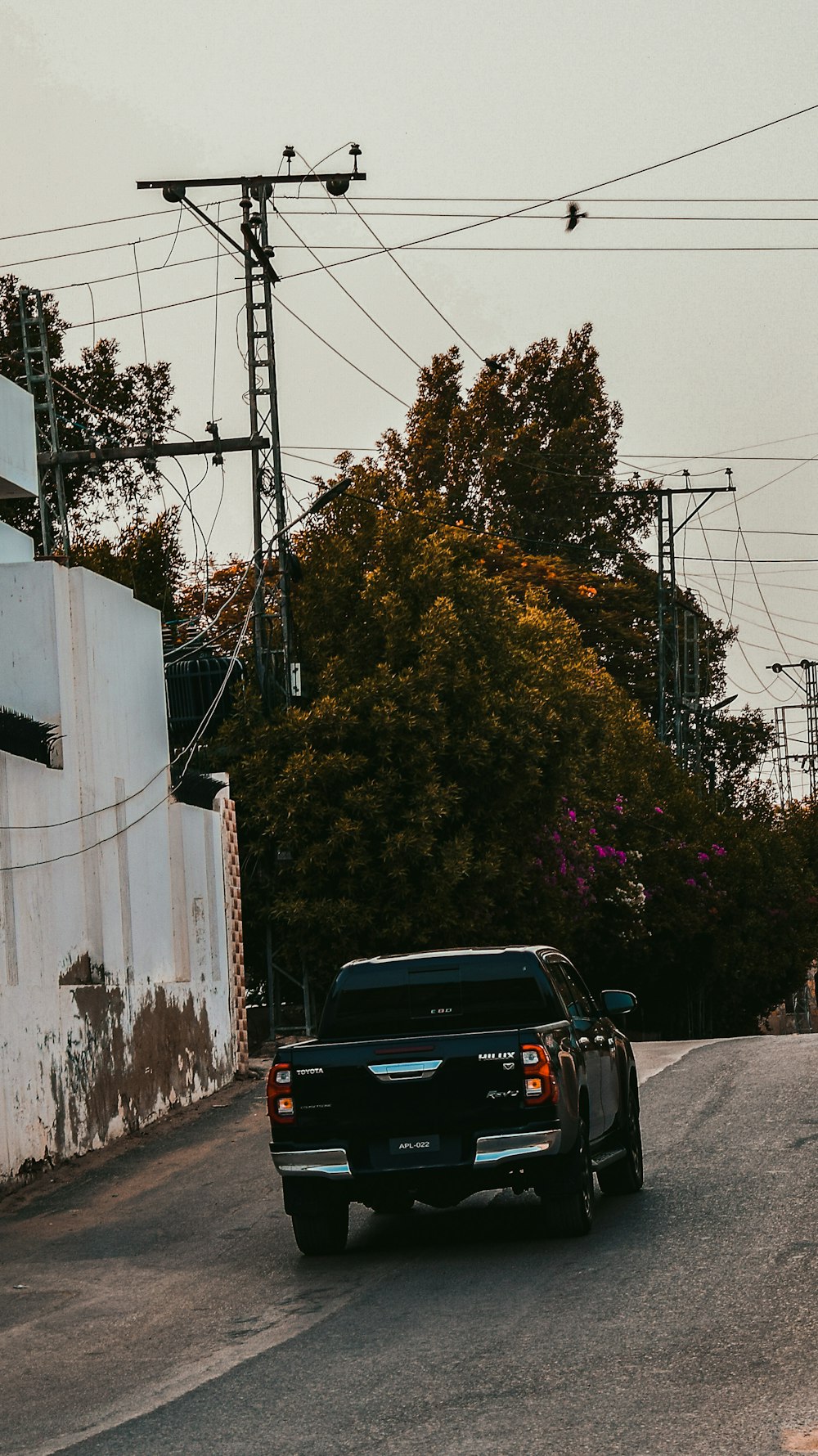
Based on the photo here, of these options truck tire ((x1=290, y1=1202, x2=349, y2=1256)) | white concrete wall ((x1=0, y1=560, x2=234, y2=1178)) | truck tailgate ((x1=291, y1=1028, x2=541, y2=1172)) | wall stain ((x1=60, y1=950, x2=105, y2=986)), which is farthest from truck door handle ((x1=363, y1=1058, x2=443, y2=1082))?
wall stain ((x1=60, y1=950, x2=105, y2=986))

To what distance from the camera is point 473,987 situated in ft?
39.9

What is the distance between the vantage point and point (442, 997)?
12.2m

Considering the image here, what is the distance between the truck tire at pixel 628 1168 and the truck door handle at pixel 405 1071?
2.25 m

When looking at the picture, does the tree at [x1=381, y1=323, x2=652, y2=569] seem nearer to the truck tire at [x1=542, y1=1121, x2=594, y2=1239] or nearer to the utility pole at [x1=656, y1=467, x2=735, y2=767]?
the utility pole at [x1=656, y1=467, x2=735, y2=767]

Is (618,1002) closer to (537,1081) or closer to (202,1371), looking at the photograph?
(537,1081)

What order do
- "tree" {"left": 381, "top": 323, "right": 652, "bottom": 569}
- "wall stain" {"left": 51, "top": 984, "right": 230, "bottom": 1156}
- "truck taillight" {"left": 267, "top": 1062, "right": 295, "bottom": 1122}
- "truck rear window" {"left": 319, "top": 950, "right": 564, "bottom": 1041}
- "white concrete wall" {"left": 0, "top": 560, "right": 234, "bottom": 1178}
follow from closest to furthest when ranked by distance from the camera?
"truck taillight" {"left": 267, "top": 1062, "right": 295, "bottom": 1122} < "truck rear window" {"left": 319, "top": 950, "right": 564, "bottom": 1041} < "white concrete wall" {"left": 0, "top": 560, "right": 234, "bottom": 1178} < "wall stain" {"left": 51, "top": 984, "right": 230, "bottom": 1156} < "tree" {"left": 381, "top": 323, "right": 652, "bottom": 569}

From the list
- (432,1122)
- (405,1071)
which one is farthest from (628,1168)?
(405,1071)

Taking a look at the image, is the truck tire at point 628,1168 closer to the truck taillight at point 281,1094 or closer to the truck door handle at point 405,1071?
the truck door handle at point 405,1071

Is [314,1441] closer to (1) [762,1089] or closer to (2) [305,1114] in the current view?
(2) [305,1114]

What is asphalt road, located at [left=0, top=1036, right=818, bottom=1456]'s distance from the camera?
7.11 metres

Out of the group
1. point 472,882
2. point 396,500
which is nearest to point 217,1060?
point 472,882

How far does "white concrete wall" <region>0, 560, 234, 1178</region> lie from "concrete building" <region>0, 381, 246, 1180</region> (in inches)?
0.9

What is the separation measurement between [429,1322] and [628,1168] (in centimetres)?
406

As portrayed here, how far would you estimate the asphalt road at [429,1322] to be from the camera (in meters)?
7.11
